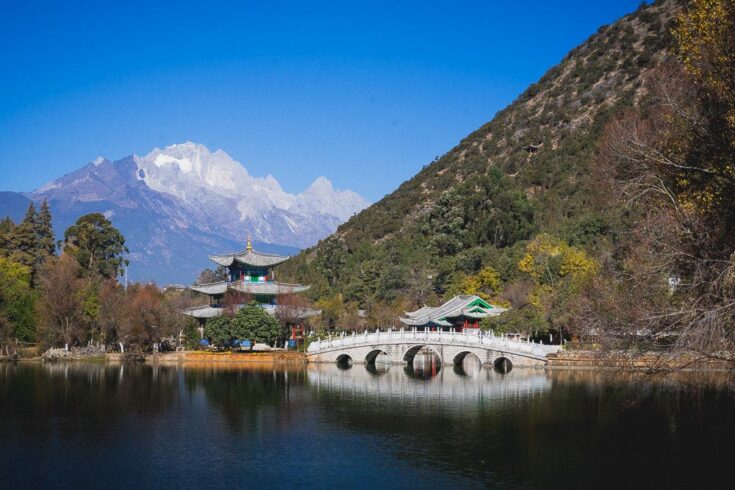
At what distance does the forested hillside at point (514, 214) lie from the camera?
5559cm

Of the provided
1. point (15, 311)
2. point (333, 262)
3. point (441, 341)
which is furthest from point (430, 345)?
point (333, 262)

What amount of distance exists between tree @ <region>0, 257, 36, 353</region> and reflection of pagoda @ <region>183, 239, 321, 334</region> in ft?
34.7

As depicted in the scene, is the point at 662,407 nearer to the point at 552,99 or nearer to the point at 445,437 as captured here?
the point at 445,437

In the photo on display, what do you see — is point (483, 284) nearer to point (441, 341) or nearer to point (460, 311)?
point (460, 311)

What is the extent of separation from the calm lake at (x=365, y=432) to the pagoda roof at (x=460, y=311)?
13529 millimetres

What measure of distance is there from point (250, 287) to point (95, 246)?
57.3 ft

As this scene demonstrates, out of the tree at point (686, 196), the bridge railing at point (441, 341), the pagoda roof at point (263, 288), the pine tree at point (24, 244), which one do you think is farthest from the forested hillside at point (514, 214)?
the pine tree at point (24, 244)

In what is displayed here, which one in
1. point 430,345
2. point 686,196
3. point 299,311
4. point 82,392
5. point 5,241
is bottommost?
point 82,392

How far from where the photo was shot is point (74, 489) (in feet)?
61.3

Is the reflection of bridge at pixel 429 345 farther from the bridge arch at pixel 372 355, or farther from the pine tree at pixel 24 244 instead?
the pine tree at pixel 24 244

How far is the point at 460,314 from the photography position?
52.7 metres

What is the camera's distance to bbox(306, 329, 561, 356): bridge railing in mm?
43188

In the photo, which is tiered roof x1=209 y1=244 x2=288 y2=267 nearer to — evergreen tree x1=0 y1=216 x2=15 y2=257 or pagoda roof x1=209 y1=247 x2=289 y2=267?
pagoda roof x1=209 y1=247 x2=289 y2=267

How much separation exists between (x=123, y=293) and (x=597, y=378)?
3454cm
